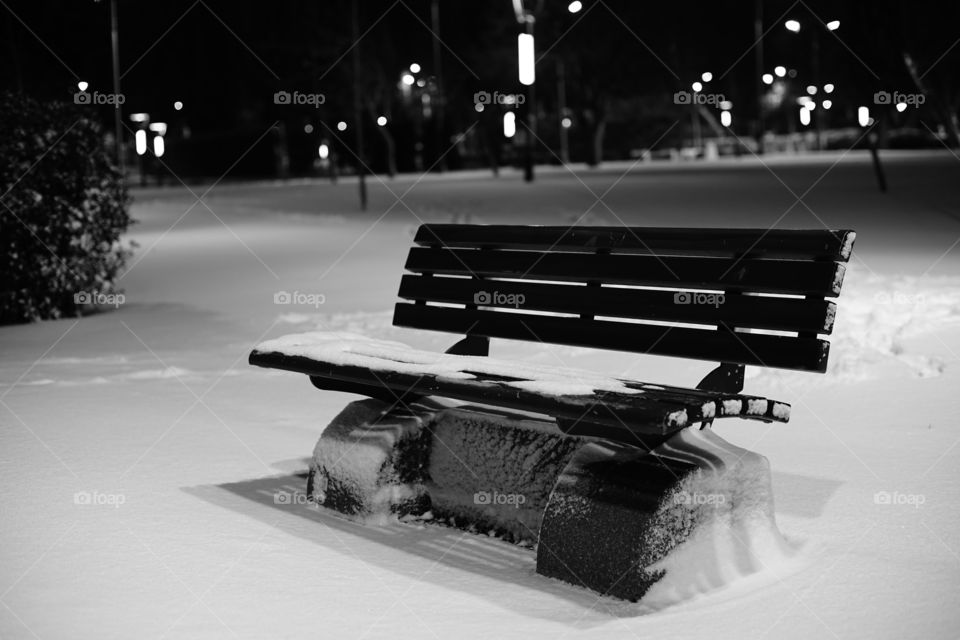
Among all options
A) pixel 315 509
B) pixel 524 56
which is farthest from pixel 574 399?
pixel 524 56

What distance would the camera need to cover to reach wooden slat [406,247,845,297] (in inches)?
157

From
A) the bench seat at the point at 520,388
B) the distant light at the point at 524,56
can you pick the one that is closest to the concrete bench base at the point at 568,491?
the bench seat at the point at 520,388

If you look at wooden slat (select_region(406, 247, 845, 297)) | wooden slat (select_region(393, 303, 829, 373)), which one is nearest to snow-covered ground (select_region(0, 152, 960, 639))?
wooden slat (select_region(393, 303, 829, 373))

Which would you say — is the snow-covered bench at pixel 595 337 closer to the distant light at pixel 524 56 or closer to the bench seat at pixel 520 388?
the bench seat at pixel 520 388

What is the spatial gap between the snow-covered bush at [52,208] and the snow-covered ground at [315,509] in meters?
0.29

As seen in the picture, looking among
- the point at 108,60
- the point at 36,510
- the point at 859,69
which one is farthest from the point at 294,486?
the point at 108,60

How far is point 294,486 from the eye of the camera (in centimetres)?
498

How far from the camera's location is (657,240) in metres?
4.46

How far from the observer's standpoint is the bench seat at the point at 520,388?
11.5 ft

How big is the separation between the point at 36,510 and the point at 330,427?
1.19 m

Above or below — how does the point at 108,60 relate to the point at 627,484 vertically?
above

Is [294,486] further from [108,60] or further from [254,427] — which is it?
Answer: [108,60]

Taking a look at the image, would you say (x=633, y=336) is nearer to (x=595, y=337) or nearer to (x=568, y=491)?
(x=595, y=337)

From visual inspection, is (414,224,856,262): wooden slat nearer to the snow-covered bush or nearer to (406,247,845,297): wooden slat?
(406,247,845,297): wooden slat
